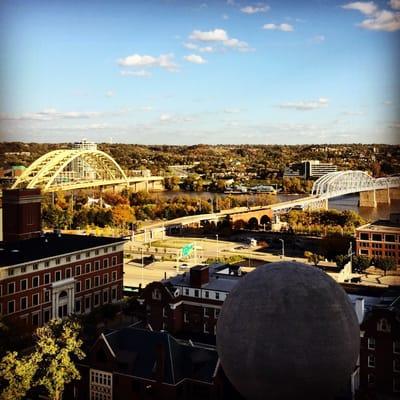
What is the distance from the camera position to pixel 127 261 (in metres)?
15.6

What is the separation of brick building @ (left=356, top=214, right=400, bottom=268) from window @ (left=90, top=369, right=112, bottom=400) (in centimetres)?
1010

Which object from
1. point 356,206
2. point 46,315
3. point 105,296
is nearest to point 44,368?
point 46,315

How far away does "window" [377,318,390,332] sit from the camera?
Result: 6.42 meters

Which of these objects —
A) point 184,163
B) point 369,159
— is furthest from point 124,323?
point 184,163

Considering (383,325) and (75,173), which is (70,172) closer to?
(75,173)

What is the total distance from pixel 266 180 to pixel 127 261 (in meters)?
33.3

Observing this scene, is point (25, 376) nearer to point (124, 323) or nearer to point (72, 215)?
point (124, 323)

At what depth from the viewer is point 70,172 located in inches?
1454

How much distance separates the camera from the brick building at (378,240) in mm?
14609

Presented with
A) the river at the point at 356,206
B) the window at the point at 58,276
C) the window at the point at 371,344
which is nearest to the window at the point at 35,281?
the window at the point at 58,276

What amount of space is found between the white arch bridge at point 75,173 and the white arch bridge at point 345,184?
472 inches

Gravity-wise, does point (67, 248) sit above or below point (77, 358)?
above

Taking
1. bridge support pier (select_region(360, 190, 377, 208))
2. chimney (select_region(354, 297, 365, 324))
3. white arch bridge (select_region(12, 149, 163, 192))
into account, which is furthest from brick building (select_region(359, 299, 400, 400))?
bridge support pier (select_region(360, 190, 377, 208))

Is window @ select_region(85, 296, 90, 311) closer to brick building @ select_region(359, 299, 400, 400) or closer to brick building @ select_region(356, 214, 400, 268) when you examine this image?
brick building @ select_region(359, 299, 400, 400)
